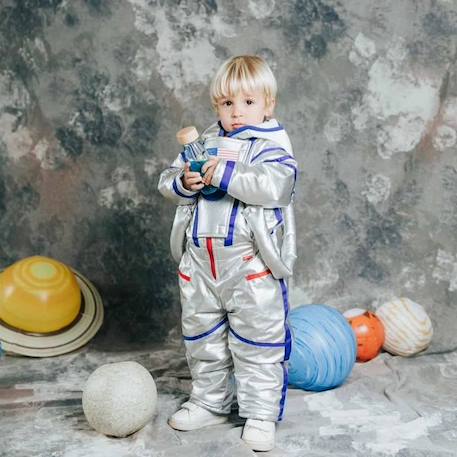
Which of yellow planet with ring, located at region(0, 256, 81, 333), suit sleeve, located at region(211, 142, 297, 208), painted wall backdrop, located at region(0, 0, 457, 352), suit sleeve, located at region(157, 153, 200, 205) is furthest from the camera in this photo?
painted wall backdrop, located at region(0, 0, 457, 352)

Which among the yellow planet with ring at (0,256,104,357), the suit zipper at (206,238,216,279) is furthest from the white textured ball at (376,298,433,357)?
the yellow planet with ring at (0,256,104,357)

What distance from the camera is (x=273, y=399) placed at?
2570mm

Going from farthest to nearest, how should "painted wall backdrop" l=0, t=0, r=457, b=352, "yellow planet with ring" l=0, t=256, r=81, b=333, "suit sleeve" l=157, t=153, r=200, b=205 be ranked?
"painted wall backdrop" l=0, t=0, r=457, b=352, "yellow planet with ring" l=0, t=256, r=81, b=333, "suit sleeve" l=157, t=153, r=200, b=205

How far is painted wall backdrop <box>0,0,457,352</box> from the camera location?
337 cm

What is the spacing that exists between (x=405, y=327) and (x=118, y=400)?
133cm

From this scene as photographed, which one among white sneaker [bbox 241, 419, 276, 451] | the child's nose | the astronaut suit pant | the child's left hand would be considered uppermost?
the child's nose

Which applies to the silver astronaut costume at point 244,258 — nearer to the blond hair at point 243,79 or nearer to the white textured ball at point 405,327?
the blond hair at point 243,79

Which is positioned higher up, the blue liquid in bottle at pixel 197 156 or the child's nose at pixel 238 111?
the child's nose at pixel 238 111

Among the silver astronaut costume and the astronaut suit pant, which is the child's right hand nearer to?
the silver astronaut costume

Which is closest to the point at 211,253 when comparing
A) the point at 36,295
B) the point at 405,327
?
the point at 36,295

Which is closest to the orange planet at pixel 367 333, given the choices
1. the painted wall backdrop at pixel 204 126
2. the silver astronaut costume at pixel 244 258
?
the painted wall backdrop at pixel 204 126

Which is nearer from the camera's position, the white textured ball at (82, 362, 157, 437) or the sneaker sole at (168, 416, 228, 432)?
the white textured ball at (82, 362, 157, 437)

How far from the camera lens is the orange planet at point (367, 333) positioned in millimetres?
3254

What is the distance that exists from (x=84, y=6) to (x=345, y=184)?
4.24 ft
